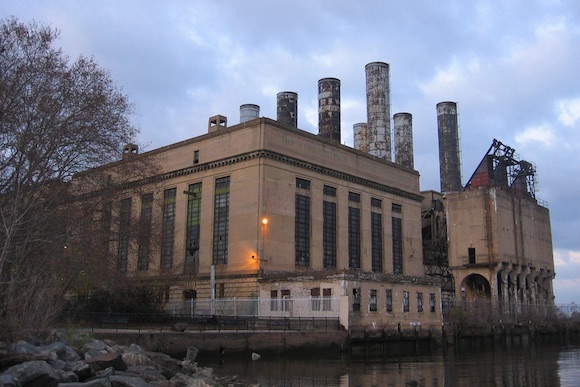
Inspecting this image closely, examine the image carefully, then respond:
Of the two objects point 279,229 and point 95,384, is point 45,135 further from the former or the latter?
point 279,229

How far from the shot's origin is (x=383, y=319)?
1673 inches

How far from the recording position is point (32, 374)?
12547 mm

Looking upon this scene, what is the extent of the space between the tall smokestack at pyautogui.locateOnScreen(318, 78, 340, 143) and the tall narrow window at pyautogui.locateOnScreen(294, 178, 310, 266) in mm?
15980

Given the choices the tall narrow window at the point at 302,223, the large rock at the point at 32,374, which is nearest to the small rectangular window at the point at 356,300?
the tall narrow window at the point at 302,223

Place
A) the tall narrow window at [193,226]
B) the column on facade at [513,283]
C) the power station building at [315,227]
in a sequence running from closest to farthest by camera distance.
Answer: the power station building at [315,227] → the tall narrow window at [193,226] → the column on facade at [513,283]

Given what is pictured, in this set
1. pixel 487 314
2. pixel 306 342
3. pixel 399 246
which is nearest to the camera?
pixel 306 342

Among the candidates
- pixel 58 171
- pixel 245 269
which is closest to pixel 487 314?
pixel 245 269

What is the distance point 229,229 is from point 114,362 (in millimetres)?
35052

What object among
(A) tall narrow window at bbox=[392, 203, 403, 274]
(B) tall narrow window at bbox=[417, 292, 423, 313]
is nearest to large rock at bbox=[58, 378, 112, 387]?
(B) tall narrow window at bbox=[417, 292, 423, 313]

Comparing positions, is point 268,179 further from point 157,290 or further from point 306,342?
point 306,342

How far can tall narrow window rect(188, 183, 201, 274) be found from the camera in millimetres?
54500

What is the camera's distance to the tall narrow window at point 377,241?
6047 cm

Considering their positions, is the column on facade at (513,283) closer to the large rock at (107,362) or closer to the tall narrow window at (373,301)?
the tall narrow window at (373,301)

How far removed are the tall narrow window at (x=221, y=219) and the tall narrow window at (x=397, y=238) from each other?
65.9 ft
